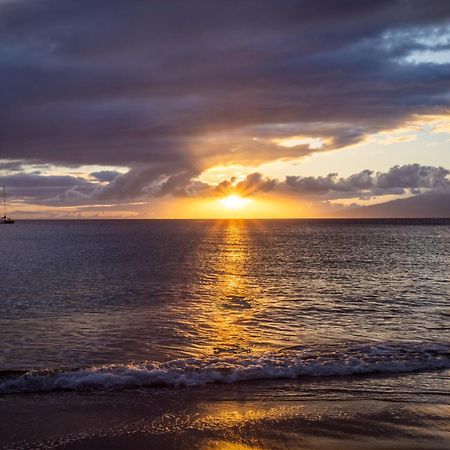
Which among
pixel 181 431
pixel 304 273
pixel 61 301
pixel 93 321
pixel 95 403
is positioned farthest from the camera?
pixel 304 273

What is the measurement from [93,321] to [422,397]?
20610 mm

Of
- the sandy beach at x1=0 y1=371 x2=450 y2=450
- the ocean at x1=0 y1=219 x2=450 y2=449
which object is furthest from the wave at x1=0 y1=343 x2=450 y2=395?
the sandy beach at x1=0 y1=371 x2=450 y2=450

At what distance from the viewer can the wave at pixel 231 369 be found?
1706 cm

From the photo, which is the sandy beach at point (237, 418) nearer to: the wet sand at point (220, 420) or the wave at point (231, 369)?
the wet sand at point (220, 420)

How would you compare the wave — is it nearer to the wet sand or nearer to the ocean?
the ocean

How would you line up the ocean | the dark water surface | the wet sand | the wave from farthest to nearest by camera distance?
the dark water surface → the wave → the ocean → the wet sand

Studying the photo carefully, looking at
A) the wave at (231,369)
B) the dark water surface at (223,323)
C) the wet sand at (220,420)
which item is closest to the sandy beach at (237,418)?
the wet sand at (220,420)

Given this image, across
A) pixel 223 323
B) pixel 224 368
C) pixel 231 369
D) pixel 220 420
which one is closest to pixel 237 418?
pixel 220 420

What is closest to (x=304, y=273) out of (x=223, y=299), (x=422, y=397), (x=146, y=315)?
(x=223, y=299)

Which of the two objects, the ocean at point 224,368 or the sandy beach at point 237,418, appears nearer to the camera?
the sandy beach at point 237,418

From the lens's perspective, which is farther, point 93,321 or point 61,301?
point 61,301

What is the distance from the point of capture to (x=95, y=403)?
15172 millimetres

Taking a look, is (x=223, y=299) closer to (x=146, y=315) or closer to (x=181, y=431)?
(x=146, y=315)

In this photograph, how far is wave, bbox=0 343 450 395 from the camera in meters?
17.1
